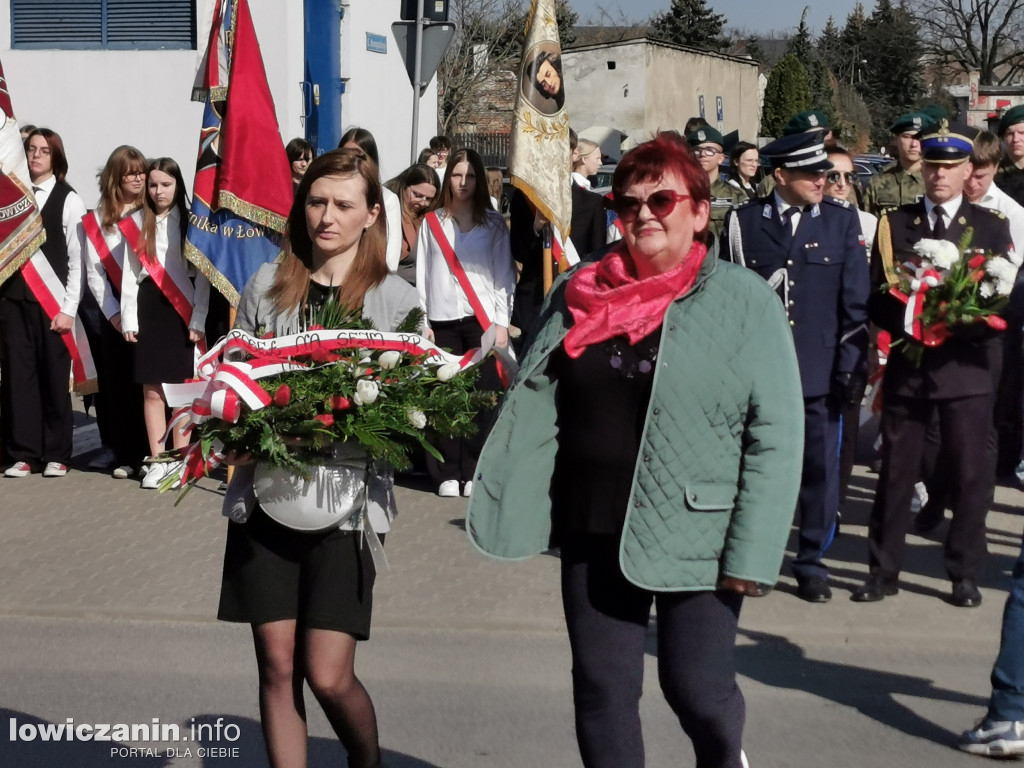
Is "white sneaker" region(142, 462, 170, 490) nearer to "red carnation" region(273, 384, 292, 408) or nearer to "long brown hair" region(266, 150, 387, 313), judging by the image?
"long brown hair" region(266, 150, 387, 313)

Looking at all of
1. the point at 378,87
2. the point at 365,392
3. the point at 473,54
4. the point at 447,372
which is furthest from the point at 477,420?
the point at 473,54

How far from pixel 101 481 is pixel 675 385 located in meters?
6.71

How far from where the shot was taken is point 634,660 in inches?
153

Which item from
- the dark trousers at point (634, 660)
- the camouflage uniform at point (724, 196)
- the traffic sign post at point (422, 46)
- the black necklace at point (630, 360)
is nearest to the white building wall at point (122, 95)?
the traffic sign post at point (422, 46)

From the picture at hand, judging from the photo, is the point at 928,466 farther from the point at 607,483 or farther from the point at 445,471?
the point at 607,483

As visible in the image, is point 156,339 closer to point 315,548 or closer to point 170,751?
point 170,751

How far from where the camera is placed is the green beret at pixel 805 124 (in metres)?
6.97

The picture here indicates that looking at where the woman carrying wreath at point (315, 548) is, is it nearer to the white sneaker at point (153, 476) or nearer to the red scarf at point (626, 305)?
the red scarf at point (626, 305)

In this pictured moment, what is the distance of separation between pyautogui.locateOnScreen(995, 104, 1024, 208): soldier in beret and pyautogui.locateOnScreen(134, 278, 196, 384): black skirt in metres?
5.20

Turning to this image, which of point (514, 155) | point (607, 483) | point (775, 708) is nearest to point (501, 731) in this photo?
point (775, 708)

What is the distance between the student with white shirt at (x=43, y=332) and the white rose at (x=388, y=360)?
19.9 feet

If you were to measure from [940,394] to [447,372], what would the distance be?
3433 millimetres

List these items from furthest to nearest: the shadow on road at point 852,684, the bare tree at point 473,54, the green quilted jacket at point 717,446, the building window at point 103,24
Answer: the bare tree at point 473,54, the building window at point 103,24, the shadow on road at point 852,684, the green quilted jacket at point 717,446

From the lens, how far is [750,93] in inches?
2751
